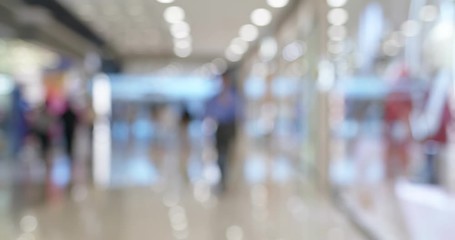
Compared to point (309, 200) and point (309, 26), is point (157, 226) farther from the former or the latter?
point (309, 26)

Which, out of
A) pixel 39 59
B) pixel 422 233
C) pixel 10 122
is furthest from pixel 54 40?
pixel 422 233

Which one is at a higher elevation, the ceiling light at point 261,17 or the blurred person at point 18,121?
the ceiling light at point 261,17

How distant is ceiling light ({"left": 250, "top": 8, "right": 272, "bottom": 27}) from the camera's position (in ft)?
40.6

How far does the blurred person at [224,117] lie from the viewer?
30.0ft

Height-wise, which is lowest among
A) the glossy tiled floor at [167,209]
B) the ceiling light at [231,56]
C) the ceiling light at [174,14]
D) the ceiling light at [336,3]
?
the glossy tiled floor at [167,209]

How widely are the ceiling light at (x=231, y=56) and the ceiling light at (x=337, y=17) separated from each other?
40.0 ft

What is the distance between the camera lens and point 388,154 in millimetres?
9078

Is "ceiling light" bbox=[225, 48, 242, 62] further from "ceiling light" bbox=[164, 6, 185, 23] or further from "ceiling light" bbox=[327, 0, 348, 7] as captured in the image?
"ceiling light" bbox=[327, 0, 348, 7]

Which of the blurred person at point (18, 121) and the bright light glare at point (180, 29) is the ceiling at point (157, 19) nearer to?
the bright light glare at point (180, 29)

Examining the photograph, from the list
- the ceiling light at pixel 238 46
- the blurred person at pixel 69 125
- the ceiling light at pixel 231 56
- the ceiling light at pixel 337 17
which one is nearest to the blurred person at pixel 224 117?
the ceiling light at pixel 337 17

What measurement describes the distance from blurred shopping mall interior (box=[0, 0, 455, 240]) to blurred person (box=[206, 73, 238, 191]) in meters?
0.02

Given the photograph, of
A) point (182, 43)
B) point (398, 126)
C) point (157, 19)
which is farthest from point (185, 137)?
point (398, 126)

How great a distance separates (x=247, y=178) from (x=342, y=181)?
6.76ft

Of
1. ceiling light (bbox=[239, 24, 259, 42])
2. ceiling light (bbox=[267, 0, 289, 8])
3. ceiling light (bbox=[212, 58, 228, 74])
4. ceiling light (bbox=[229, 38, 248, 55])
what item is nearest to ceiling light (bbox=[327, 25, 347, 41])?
ceiling light (bbox=[267, 0, 289, 8])
